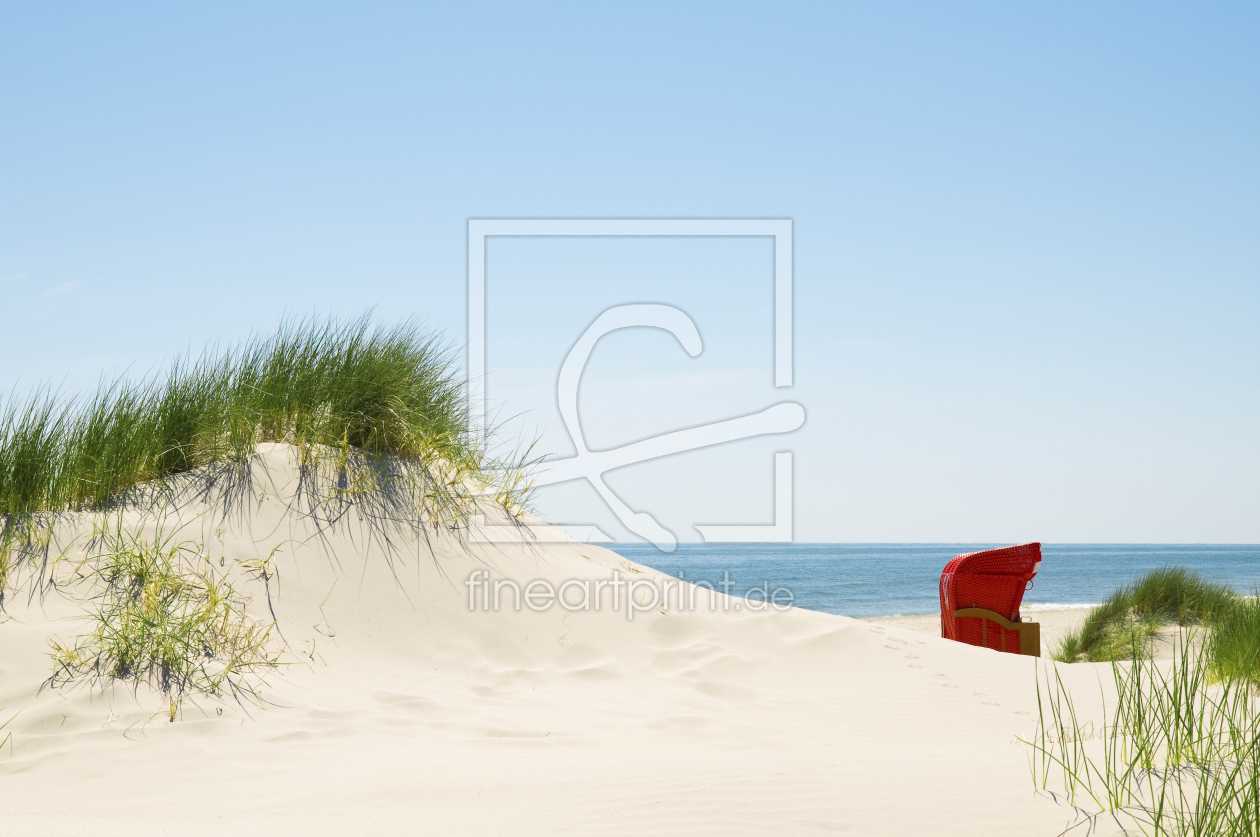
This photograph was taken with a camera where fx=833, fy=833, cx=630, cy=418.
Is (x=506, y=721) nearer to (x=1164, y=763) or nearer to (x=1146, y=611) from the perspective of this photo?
(x=1164, y=763)

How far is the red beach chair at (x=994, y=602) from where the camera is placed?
7.89 metres

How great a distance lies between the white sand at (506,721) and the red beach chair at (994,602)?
3.38 feet

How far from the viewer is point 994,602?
26.3 ft

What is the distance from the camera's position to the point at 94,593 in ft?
17.0

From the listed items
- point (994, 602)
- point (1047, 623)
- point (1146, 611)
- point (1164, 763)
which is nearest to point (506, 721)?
point (1164, 763)

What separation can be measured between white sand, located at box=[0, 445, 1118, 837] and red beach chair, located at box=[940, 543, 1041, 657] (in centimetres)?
103

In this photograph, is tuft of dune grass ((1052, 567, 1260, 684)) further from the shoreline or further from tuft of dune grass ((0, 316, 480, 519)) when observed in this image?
tuft of dune grass ((0, 316, 480, 519))

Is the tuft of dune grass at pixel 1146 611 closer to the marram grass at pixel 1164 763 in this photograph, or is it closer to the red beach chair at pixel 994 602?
the red beach chair at pixel 994 602

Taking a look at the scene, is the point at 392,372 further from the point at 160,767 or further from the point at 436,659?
the point at 160,767

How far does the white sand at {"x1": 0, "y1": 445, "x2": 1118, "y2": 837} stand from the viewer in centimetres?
295

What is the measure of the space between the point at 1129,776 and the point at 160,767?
385cm

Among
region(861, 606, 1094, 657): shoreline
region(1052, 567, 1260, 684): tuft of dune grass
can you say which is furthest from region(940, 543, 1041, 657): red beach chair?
region(861, 606, 1094, 657): shoreline

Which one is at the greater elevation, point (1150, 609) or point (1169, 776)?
point (1169, 776)

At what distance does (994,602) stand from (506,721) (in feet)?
17.8
